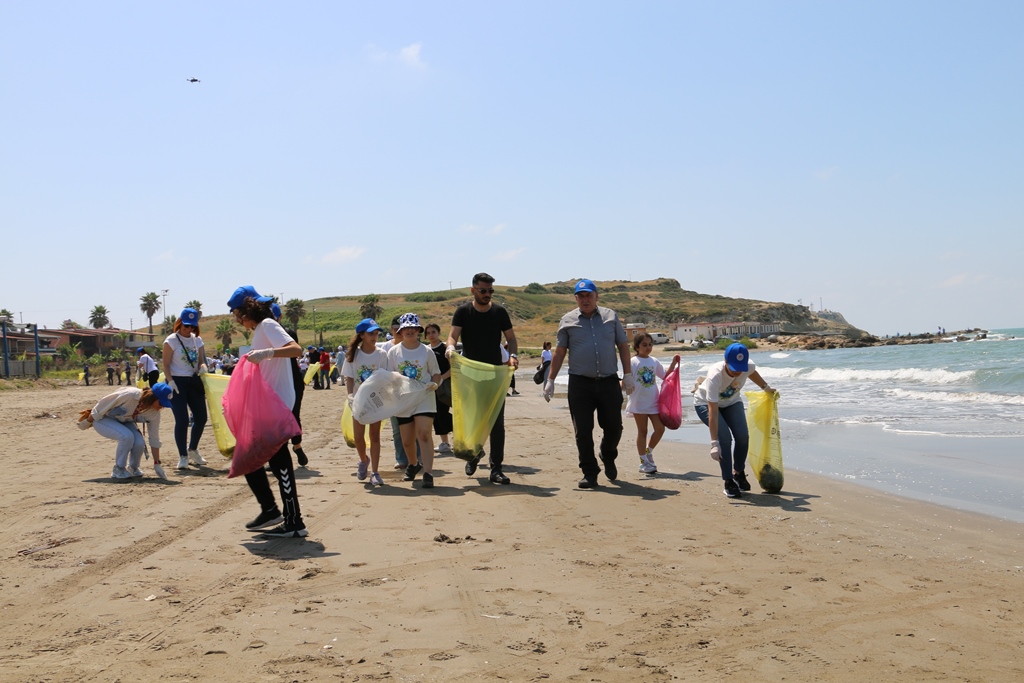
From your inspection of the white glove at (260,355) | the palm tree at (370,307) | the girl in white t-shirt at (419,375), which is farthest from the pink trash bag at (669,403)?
the palm tree at (370,307)

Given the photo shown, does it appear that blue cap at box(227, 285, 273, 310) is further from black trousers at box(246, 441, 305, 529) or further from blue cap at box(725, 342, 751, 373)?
blue cap at box(725, 342, 751, 373)

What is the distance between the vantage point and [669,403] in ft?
30.2

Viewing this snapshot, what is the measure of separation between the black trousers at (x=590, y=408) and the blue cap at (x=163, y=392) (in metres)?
4.31

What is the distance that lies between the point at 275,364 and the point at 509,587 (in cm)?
242

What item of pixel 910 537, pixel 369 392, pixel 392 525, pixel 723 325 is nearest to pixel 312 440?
pixel 369 392

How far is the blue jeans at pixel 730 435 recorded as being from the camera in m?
7.53

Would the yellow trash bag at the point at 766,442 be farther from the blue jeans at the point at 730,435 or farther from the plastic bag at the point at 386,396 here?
the plastic bag at the point at 386,396

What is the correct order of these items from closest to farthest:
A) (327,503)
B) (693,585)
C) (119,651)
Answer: (119,651)
(693,585)
(327,503)

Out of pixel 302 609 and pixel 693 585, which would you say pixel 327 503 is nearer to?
pixel 302 609

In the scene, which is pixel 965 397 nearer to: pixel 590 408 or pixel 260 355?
pixel 590 408

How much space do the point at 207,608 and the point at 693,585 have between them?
2563 mm

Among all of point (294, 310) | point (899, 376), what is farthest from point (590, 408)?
point (294, 310)

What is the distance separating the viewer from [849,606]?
4277 millimetres

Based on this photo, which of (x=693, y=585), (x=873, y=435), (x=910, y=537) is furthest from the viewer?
(x=873, y=435)
